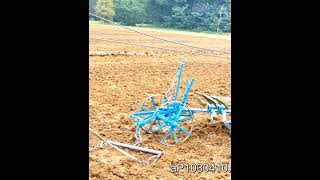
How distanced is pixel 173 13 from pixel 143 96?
815 millimetres

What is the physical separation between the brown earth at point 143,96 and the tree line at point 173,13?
0.26 meters

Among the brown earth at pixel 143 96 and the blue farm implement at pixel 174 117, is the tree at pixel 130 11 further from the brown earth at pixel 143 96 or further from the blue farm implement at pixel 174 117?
the blue farm implement at pixel 174 117

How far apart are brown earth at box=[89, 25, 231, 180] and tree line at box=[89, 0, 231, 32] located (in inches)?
10.4

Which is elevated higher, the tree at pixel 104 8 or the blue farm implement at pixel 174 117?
the tree at pixel 104 8

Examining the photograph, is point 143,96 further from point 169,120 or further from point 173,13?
point 169,120

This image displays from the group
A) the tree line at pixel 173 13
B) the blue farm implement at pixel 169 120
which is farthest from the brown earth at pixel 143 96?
the tree line at pixel 173 13

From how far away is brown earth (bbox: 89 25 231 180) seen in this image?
6.40ft

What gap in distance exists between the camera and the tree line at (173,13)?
2779mm

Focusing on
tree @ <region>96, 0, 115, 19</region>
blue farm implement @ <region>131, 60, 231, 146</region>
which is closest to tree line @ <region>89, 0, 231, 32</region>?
→ tree @ <region>96, 0, 115, 19</region>

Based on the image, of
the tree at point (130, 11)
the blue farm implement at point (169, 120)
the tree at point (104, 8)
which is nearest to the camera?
the blue farm implement at point (169, 120)

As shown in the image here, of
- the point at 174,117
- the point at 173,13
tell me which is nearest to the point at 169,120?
the point at 174,117

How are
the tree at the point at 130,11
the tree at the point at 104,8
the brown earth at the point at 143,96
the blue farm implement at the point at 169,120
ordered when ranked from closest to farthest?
the brown earth at the point at 143,96 → the blue farm implement at the point at 169,120 → the tree at the point at 104,8 → the tree at the point at 130,11

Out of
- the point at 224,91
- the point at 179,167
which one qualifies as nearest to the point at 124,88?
the point at 224,91

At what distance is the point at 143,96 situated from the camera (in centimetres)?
320
